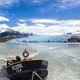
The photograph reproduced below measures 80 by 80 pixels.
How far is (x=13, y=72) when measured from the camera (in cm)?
2184

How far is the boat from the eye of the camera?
21.3m

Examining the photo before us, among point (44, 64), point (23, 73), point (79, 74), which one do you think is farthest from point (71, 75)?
point (23, 73)

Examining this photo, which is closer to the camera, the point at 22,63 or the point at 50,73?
the point at 22,63

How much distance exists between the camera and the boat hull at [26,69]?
70.0 ft

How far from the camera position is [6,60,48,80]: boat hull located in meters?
21.3

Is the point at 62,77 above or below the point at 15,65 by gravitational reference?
below

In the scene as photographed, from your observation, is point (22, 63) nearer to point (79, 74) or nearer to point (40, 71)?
point (40, 71)

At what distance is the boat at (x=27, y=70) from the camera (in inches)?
838

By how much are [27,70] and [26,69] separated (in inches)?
4.2

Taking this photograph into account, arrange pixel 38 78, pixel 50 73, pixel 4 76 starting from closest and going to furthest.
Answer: pixel 38 78, pixel 4 76, pixel 50 73

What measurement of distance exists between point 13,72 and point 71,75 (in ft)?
19.6

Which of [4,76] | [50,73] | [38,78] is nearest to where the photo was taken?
[38,78]

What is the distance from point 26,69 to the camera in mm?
21406

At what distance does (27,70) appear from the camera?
2141cm
